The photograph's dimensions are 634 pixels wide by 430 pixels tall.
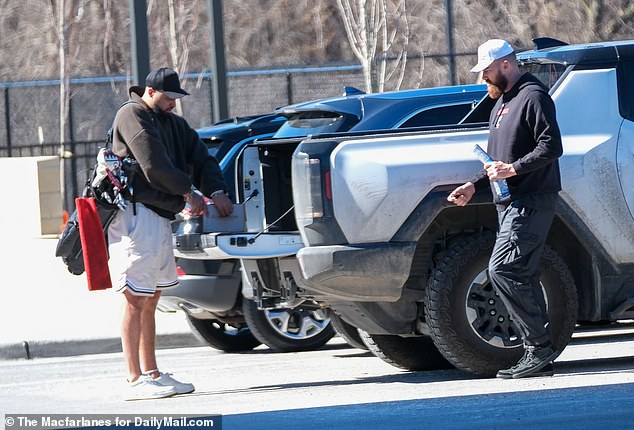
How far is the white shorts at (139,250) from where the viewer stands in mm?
8008

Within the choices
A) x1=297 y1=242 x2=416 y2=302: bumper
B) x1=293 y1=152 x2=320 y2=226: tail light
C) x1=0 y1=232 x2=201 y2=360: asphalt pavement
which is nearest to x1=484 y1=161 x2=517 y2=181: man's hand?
x1=297 y1=242 x2=416 y2=302: bumper

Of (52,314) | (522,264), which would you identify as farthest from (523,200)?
(52,314)

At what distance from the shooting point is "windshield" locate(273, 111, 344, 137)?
31.0ft

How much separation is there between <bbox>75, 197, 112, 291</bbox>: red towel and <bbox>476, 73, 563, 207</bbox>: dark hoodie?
7.57 feet

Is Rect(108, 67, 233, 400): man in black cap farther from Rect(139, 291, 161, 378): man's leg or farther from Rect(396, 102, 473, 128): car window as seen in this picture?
Rect(396, 102, 473, 128): car window

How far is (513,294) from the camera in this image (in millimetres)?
7672

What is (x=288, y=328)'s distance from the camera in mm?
10414

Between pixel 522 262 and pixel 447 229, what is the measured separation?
61 centimetres

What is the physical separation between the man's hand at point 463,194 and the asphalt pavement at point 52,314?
4.69 meters

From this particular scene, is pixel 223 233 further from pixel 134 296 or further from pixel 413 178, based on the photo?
pixel 413 178

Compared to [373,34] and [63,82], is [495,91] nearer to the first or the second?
[373,34]

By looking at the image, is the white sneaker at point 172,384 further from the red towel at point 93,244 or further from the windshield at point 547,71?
the windshield at point 547,71

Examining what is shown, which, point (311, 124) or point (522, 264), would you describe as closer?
point (522, 264)

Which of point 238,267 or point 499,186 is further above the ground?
point 499,186
